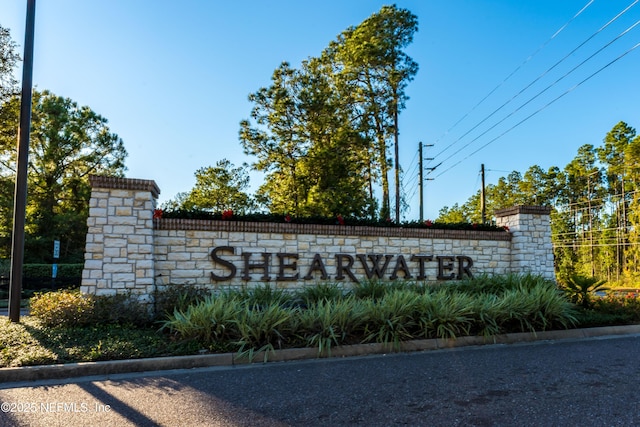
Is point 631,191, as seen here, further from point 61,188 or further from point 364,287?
point 61,188

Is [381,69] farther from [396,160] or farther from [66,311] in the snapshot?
[66,311]

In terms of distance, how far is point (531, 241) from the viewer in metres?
11.7

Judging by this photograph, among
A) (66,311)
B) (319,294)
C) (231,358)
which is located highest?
(319,294)

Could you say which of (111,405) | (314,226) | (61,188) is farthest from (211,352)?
(61,188)

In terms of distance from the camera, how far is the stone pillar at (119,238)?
7863 mm

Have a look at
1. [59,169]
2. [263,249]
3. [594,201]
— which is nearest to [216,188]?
[59,169]

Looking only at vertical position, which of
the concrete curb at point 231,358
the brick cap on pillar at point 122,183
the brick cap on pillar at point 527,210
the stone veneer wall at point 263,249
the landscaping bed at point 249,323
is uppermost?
the brick cap on pillar at point 122,183

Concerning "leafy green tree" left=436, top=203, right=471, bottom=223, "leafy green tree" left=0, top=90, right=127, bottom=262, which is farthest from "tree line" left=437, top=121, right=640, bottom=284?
"leafy green tree" left=0, top=90, right=127, bottom=262

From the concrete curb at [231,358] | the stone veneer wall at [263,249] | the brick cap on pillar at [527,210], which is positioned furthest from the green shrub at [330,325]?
the brick cap on pillar at [527,210]

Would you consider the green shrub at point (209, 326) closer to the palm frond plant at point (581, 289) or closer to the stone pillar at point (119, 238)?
the stone pillar at point (119, 238)

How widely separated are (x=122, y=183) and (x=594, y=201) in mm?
34216

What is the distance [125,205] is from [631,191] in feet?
95.8

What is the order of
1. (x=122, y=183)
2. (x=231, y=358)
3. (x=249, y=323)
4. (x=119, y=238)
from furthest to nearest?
(x=122, y=183) < (x=119, y=238) < (x=249, y=323) < (x=231, y=358)

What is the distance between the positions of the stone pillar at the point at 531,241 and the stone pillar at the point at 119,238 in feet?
30.1
